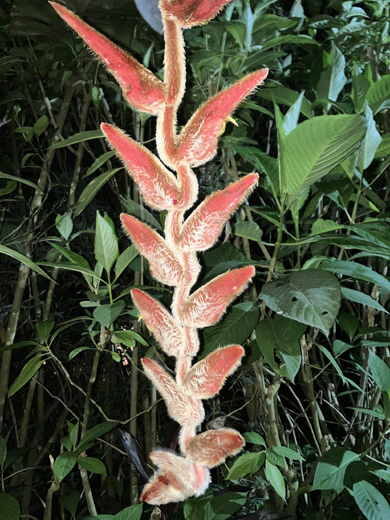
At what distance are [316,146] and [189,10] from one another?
0.14 metres

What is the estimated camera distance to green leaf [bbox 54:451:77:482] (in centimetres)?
42

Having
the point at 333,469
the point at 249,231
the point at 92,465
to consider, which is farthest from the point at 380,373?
the point at 92,465

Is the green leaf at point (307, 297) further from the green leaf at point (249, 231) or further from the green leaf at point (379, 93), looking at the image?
the green leaf at point (379, 93)

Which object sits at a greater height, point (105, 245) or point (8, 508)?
point (105, 245)

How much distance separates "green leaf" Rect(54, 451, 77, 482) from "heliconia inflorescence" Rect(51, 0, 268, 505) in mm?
195

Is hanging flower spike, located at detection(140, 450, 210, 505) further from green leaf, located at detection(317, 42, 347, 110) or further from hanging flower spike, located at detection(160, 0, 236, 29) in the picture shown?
green leaf, located at detection(317, 42, 347, 110)

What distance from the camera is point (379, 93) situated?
49cm

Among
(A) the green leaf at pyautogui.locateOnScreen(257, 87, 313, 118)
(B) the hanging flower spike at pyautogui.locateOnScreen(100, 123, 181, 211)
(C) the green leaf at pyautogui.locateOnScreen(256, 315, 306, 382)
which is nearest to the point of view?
(B) the hanging flower spike at pyautogui.locateOnScreen(100, 123, 181, 211)

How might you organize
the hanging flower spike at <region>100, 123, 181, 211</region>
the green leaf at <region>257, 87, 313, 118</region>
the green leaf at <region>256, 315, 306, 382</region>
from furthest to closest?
1. the green leaf at <region>257, 87, 313, 118</region>
2. the green leaf at <region>256, 315, 306, 382</region>
3. the hanging flower spike at <region>100, 123, 181, 211</region>

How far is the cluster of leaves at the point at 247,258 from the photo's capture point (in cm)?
40

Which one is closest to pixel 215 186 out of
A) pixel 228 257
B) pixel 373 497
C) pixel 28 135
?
pixel 228 257

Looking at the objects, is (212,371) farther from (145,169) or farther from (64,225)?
(64,225)

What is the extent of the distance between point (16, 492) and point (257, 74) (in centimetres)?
58

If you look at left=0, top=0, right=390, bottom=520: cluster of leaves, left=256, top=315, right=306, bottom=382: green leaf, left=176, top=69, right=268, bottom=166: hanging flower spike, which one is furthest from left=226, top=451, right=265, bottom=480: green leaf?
left=176, top=69, right=268, bottom=166: hanging flower spike
